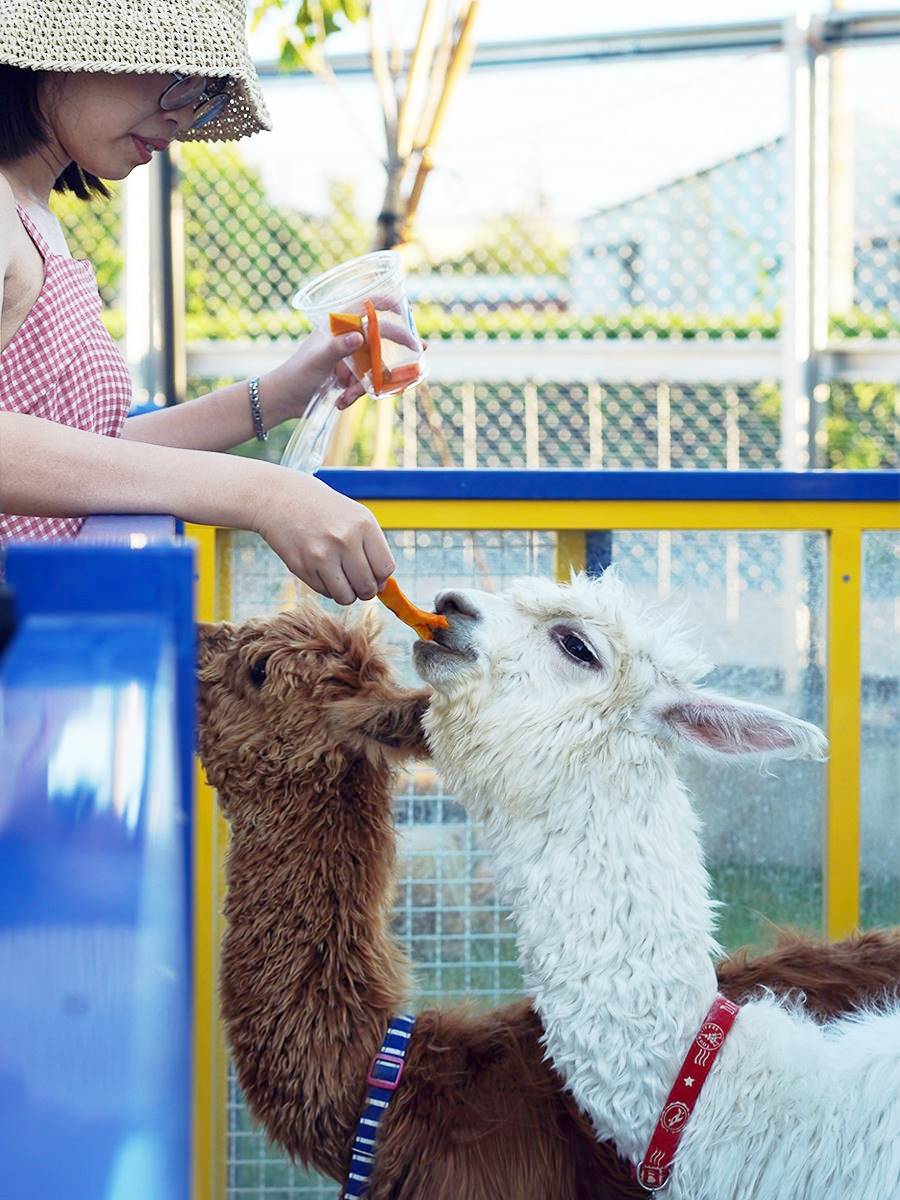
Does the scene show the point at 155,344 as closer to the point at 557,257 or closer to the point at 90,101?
the point at 557,257

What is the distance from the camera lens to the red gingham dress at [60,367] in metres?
1.59

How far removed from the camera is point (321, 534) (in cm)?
138

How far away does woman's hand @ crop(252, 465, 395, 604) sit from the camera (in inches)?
53.8

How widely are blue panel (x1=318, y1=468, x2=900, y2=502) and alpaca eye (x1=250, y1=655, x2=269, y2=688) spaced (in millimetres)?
439

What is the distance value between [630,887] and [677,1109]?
273mm

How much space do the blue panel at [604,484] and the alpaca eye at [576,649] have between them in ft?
1.79

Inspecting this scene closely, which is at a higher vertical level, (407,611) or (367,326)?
(367,326)

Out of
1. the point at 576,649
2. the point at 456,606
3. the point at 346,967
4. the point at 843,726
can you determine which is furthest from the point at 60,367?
the point at 843,726

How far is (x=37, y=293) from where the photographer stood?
1.61m

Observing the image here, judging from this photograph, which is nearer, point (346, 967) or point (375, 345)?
point (346, 967)

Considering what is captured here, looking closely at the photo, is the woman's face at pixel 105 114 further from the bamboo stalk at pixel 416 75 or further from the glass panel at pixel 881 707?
the bamboo stalk at pixel 416 75

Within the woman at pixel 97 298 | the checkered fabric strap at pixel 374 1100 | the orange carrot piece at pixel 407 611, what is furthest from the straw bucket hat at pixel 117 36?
the checkered fabric strap at pixel 374 1100

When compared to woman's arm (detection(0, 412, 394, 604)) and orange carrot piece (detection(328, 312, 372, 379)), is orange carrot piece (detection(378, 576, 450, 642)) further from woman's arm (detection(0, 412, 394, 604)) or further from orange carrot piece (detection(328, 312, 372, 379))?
orange carrot piece (detection(328, 312, 372, 379))

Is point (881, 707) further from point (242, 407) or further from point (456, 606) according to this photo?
point (242, 407)
